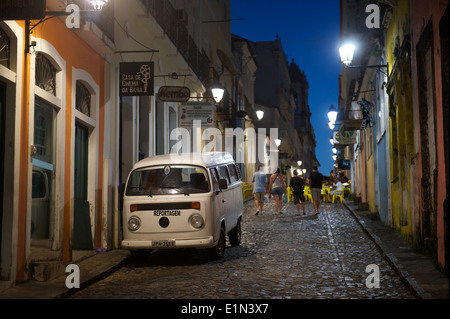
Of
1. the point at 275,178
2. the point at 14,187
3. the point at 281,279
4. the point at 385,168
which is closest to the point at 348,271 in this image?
the point at 281,279

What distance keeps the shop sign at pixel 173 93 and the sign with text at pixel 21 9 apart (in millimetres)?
7932

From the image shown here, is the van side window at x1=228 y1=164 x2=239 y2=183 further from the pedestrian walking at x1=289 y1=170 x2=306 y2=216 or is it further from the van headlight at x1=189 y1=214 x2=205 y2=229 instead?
the pedestrian walking at x1=289 y1=170 x2=306 y2=216

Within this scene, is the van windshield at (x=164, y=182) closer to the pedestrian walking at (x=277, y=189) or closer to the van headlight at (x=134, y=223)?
the van headlight at (x=134, y=223)

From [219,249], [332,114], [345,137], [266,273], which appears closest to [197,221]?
[219,249]

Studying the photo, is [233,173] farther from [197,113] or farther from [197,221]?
[197,113]

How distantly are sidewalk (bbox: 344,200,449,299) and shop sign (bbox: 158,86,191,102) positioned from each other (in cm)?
570

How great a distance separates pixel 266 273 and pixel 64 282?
2892mm

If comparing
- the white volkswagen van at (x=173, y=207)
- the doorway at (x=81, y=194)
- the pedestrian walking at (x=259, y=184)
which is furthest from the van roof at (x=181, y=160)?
the pedestrian walking at (x=259, y=184)

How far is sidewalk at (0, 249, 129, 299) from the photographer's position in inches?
274

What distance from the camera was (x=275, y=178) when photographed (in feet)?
69.4

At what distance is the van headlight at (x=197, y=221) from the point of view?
9.65 m

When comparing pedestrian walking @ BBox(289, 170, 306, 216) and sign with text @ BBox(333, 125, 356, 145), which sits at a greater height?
sign with text @ BBox(333, 125, 356, 145)
